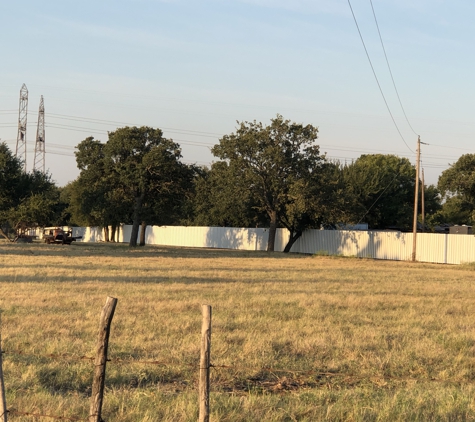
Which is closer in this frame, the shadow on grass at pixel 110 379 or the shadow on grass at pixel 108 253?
the shadow on grass at pixel 110 379

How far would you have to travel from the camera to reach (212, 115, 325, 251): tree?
52.8 metres

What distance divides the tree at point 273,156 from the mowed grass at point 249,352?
105ft

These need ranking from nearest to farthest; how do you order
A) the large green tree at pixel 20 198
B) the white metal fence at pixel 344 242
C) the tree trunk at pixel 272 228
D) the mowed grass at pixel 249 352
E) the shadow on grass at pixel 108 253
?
the mowed grass at pixel 249 352 < the shadow on grass at pixel 108 253 < the white metal fence at pixel 344 242 < the large green tree at pixel 20 198 < the tree trunk at pixel 272 228

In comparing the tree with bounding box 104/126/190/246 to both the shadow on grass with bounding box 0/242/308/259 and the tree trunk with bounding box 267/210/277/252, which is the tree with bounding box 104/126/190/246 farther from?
the tree trunk with bounding box 267/210/277/252

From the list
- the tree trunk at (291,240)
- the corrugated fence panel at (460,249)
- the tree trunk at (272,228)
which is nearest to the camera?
the corrugated fence panel at (460,249)

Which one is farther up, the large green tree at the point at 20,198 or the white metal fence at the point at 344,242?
the large green tree at the point at 20,198

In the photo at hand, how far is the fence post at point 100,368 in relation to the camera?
5805 mm

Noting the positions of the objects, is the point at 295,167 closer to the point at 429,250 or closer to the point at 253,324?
the point at 429,250

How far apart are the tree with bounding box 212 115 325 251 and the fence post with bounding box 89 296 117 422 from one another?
4610 centimetres

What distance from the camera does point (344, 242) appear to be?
2224 inches

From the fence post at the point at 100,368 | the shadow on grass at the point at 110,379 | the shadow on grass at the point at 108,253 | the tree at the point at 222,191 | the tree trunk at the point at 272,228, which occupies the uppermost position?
the tree at the point at 222,191

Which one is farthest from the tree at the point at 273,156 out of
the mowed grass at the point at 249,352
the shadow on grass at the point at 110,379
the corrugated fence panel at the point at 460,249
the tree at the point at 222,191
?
the shadow on grass at the point at 110,379

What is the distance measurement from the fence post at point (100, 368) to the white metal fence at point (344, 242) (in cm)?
4291

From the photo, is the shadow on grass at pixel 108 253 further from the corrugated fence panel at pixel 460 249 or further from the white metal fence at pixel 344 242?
the corrugated fence panel at pixel 460 249
